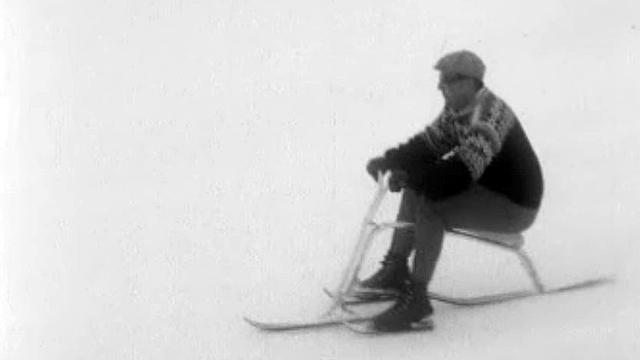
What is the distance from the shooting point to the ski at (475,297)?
5.21 feet

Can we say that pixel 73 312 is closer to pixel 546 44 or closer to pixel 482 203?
pixel 482 203

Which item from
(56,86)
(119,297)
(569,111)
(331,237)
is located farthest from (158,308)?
(569,111)

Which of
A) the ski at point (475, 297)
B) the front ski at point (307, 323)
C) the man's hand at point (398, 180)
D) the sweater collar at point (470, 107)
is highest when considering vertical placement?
the sweater collar at point (470, 107)

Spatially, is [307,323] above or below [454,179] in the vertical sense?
below

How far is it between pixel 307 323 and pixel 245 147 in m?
0.36

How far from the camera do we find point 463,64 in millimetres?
1583

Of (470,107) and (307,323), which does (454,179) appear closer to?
(470,107)

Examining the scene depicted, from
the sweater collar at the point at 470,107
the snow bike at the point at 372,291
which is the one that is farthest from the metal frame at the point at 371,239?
the sweater collar at the point at 470,107

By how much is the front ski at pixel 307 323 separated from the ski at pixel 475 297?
4 centimetres

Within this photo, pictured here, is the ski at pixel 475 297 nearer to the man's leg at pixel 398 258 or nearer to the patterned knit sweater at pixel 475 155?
the man's leg at pixel 398 258

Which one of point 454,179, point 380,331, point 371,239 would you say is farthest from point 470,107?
point 380,331

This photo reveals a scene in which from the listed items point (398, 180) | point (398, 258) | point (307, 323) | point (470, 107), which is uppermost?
point (470, 107)

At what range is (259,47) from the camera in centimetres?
166

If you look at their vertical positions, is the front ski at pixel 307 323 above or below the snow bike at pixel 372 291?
below
